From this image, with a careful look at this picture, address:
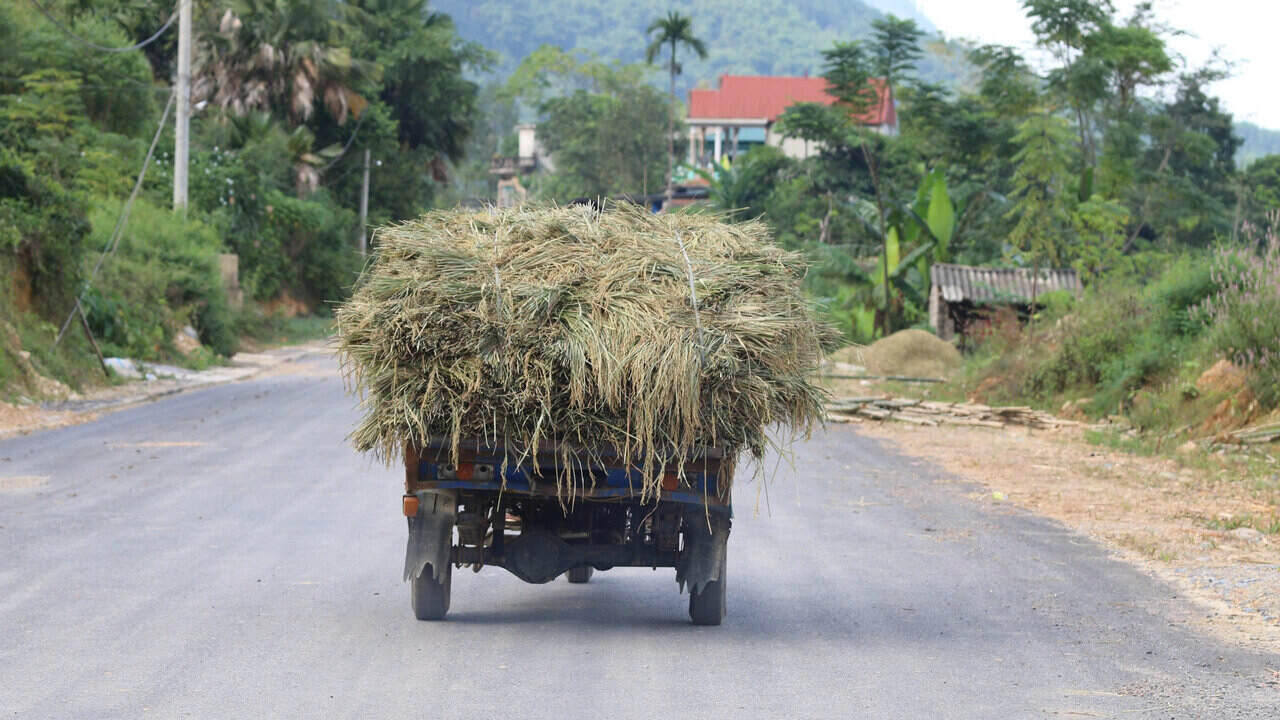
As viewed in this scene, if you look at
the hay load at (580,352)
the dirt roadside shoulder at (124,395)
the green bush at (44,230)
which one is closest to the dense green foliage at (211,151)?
the green bush at (44,230)

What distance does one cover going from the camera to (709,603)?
7594mm

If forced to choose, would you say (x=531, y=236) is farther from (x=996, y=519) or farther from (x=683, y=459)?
(x=996, y=519)

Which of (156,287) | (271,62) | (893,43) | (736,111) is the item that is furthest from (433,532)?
(736,111)

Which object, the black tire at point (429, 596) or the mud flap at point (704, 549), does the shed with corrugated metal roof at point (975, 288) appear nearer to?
the mud flap at point (704, 549)

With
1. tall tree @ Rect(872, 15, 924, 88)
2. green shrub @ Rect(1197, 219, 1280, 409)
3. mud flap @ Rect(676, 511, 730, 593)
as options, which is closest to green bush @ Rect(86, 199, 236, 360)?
green shrub @ Rect(1197, 219, 1280, 409)

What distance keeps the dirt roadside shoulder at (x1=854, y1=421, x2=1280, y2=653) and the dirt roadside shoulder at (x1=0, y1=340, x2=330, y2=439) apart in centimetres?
712

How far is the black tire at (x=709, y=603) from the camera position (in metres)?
7.55

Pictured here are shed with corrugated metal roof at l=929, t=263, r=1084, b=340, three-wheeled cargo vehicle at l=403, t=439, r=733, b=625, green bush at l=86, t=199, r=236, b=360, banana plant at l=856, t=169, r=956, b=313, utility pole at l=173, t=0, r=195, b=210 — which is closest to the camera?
three-wheeled cargo vehicle at l=403, t=439, r=733, b=625

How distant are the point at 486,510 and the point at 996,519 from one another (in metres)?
6.07

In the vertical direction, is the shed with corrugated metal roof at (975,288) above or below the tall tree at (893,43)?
below

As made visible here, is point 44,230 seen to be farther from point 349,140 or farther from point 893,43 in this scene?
point 893,43

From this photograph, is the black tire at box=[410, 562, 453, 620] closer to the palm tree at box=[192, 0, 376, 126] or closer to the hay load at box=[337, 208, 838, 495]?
the hay load at box=[337, 208, 838, 495]

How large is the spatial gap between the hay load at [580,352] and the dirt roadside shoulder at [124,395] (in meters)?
5.51

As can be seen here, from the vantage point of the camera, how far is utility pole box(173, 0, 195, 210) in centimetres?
3061
